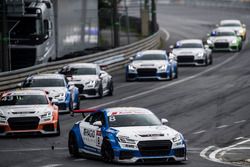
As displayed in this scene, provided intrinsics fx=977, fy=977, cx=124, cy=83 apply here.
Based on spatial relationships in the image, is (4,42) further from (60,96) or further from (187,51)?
(187,51)

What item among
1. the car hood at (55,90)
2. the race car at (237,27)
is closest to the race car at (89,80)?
the car hood at (55,90)

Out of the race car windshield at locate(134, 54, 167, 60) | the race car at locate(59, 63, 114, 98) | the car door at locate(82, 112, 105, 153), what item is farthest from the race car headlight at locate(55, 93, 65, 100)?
the race car windshield at locate(134, 54, 167, 60)

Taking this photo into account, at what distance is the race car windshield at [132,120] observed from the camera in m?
19.7

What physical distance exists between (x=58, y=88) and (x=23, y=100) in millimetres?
5242

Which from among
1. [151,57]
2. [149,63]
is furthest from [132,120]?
[151,57]

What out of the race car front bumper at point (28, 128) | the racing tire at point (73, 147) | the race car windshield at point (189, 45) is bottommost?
the race car windshield at point (189, 45)

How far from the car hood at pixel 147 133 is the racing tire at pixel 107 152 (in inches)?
12.8

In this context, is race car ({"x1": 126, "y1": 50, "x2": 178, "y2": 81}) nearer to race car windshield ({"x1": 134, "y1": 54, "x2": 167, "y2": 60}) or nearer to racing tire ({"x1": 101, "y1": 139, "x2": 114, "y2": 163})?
race car windshield ({"x1": 134, "y1": 54, "x2": 167, "y2": 60})

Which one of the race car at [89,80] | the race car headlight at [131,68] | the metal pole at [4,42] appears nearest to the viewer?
the metal pole at [4,42]

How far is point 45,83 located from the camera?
31594mm

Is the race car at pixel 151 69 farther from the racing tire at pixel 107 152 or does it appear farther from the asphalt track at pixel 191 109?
the racing tire at pixel 107 152

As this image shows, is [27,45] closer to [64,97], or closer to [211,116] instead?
[64,97]

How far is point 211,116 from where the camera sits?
29.2 meters

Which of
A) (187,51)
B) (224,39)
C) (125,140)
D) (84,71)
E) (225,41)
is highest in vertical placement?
(125,140)
